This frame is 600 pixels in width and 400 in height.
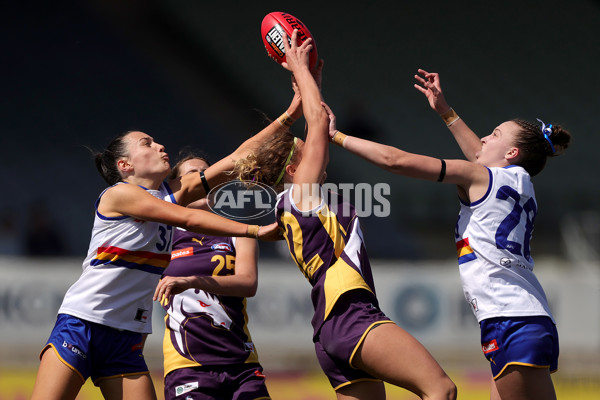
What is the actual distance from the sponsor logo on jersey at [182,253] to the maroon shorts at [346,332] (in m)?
1.20

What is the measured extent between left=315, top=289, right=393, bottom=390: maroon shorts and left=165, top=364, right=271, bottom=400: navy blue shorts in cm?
68

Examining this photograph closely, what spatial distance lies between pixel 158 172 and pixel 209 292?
692 millimetres

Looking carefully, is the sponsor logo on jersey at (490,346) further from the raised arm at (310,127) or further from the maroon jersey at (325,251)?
the raised arm at (310,127)

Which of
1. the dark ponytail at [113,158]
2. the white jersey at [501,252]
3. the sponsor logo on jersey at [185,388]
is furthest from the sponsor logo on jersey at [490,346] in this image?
the dark ponytail at [113,158]

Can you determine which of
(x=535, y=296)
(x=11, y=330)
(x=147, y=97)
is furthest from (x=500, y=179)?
(x=147, y=97)

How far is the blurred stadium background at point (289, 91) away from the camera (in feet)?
42.5

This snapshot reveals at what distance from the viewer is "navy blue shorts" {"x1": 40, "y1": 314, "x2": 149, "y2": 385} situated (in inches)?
141

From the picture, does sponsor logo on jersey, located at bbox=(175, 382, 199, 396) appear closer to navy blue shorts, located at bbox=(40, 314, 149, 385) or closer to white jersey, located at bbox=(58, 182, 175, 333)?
navy blue shorts, located at bbox=(40, 314, 149, 385)

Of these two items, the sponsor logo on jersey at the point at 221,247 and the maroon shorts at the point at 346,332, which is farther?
the sponsor logo on jersey at the point at 221,247

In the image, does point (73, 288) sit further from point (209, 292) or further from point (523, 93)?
point (523, 93)

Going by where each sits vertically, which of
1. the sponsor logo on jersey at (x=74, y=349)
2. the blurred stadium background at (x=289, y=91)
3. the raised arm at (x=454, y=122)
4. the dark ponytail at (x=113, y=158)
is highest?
the blurred stadium background at (x=289, y=91)

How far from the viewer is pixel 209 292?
3.94 m

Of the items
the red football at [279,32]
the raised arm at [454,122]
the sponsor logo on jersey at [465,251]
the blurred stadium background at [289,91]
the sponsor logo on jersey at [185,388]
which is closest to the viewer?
the sponsor logo on jersey at [465,251]

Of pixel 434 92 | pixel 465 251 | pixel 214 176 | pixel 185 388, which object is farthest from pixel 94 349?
pixel 434 92
